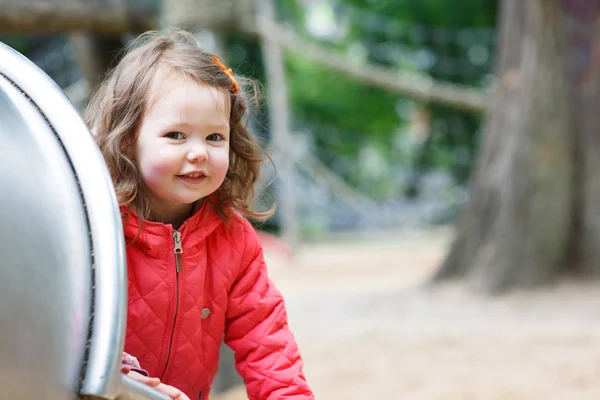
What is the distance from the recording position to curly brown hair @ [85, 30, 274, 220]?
1.08m

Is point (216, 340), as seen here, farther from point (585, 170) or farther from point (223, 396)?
point (585, 170)

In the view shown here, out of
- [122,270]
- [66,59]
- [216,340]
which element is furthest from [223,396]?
[66,59]

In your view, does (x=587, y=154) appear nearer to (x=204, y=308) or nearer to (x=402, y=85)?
(x=402, y=85)

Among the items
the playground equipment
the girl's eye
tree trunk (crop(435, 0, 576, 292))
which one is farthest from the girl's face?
A: tree trunk (crop(435, 0, 576, 292))

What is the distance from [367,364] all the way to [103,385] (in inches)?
83.0

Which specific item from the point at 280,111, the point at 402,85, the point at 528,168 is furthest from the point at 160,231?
the point at 280,111

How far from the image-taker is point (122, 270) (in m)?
0.74

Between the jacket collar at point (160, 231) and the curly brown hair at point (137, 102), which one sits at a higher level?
the curly brown hair at point (137, 102)

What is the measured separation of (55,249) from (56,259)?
0.01 metres

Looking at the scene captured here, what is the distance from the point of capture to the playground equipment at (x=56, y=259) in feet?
2.26

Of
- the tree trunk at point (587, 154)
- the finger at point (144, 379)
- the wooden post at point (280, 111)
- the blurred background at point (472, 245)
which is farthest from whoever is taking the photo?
the wooden post at point (280, 111)

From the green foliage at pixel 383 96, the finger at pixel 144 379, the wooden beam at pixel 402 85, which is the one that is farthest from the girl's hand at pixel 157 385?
the green foliage at pixel 383 96

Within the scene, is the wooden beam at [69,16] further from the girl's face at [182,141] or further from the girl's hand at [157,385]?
the girl's hand at [157,385]

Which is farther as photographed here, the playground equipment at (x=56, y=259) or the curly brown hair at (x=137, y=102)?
the curly brown hair at (x=137, y=102)
